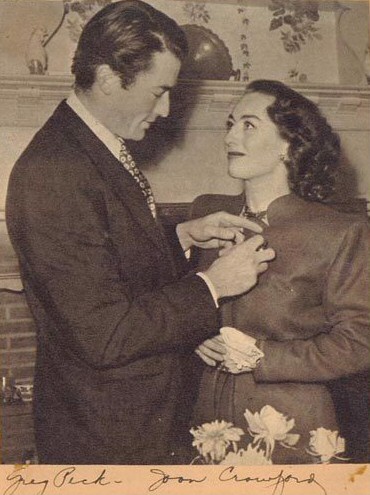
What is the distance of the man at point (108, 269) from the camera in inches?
44.7

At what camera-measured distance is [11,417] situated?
1244mm

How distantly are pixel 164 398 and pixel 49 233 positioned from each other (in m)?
0.40

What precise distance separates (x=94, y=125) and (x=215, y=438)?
2.25 feet

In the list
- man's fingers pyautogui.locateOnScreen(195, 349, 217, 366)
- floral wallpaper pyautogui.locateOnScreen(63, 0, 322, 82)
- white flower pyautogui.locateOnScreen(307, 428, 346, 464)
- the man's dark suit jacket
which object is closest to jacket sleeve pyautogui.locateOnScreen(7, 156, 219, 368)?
the man's dark suit jacket

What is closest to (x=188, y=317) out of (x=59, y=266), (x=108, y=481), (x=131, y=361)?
(x=131, y=361)

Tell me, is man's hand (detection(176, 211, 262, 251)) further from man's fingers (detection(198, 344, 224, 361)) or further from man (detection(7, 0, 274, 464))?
man's fingers (detection(198, 344, 224, 361))

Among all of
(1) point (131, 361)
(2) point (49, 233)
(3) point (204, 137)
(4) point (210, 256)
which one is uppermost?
(3) point (204, 137)

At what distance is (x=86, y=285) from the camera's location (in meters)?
1.12

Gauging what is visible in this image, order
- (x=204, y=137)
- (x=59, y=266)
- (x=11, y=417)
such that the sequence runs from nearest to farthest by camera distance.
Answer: (x=59, y=266) → (x=11, y=417) → (x=204, y=137)

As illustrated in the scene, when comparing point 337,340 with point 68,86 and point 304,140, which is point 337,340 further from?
point 68,86

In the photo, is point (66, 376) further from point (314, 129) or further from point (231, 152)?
point (314, 129)

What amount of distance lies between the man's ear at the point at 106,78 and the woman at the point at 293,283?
277 millimetres
